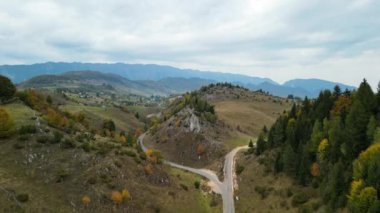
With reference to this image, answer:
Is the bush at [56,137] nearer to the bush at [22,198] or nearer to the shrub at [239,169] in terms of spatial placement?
the bush at [22,198]

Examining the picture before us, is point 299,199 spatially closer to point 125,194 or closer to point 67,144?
point 125,194

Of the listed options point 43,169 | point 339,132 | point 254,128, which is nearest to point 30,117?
point 43,169

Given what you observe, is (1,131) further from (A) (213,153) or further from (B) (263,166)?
(A) (213,153)

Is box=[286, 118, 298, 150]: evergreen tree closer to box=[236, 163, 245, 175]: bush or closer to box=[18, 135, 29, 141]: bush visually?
box=[236, 163, 245, 175]: bush

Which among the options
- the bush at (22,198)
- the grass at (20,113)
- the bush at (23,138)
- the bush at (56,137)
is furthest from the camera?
the grass at (20,113)

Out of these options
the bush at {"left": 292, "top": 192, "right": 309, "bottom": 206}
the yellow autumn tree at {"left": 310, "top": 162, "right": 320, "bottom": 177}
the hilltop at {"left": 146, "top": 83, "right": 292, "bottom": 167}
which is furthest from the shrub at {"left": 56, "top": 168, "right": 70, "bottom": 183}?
the hilltop at {"left": 146, "top": 83, "right": 292, "bottom": 167}

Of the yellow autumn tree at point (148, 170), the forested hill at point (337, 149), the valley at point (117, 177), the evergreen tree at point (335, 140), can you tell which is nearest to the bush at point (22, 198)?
the valley at point (117, 177)
